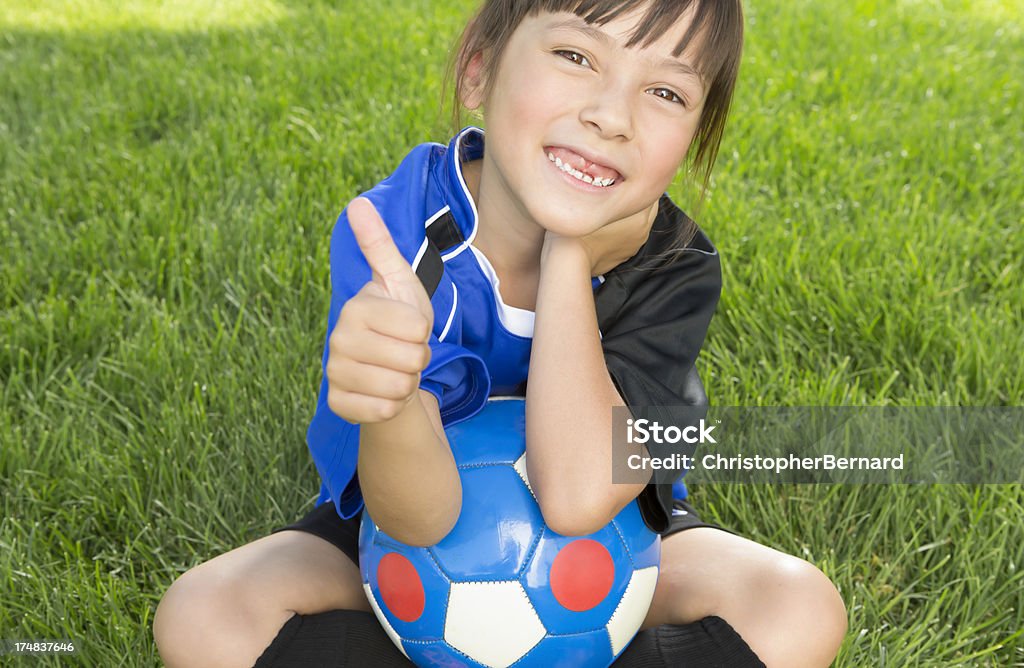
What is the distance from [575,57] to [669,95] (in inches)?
6.1

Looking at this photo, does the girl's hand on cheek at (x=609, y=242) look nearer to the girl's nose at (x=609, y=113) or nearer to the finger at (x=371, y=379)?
the girl's nose at (x=609, y=113)

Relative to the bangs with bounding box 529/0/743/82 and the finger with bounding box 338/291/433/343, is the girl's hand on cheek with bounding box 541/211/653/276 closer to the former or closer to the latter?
the bangs with bounding box 529/0/743/82

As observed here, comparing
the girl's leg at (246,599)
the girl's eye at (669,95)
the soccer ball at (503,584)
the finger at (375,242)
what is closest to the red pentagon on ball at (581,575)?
the soccer ball at (503,584)

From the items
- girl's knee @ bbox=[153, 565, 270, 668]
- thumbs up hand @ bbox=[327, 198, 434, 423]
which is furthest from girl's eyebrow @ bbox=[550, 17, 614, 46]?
girl's knee @ bbox=[153, 565, 270, 668]

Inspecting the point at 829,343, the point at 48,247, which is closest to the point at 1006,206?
the point at 829,343

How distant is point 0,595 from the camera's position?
192 cm

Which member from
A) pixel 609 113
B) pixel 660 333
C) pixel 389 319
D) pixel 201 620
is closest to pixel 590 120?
pixel 609 113

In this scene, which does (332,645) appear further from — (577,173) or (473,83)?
(473,83)

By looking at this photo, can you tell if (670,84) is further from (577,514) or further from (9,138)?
(9,138)

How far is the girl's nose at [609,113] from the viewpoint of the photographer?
155cm

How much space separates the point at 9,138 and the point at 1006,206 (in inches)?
120

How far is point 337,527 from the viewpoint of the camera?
1.88m

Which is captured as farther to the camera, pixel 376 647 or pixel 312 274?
pixel 312 274

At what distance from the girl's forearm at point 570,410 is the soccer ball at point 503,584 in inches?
1.5
